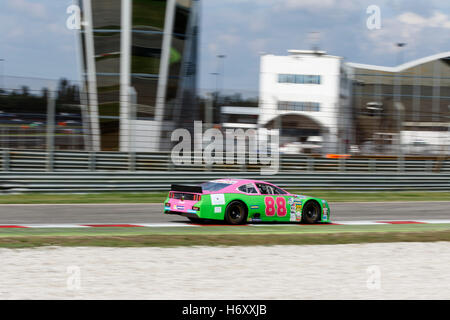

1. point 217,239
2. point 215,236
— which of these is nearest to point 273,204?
point 215,236

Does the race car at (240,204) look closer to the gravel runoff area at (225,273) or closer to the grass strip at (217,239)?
the grass strip at (217,239)

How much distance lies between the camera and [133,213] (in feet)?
41.1

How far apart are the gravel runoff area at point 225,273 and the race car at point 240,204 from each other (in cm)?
226

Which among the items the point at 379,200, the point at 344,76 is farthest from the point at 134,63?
the point at 344,76

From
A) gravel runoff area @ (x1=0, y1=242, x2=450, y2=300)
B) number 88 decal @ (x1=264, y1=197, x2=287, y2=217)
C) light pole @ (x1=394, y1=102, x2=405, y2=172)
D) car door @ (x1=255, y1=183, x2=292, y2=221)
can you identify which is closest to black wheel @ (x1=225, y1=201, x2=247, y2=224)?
car door @ (x1=255, y1=183, x2=292, y2=221)

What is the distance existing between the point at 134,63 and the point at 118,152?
493 cm

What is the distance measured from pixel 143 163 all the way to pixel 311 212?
21.8 feet

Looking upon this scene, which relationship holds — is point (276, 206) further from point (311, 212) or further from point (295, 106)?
point (295, 106)

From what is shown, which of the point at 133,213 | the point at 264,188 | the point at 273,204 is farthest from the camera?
the point at 133,213

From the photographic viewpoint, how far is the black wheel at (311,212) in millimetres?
11570

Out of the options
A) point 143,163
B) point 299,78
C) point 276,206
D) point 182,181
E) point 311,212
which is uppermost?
point 299,78

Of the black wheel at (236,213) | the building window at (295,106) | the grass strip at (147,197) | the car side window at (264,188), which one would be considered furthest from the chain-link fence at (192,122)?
the black wheel at (236,213)

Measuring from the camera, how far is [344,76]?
3825 centimetres
